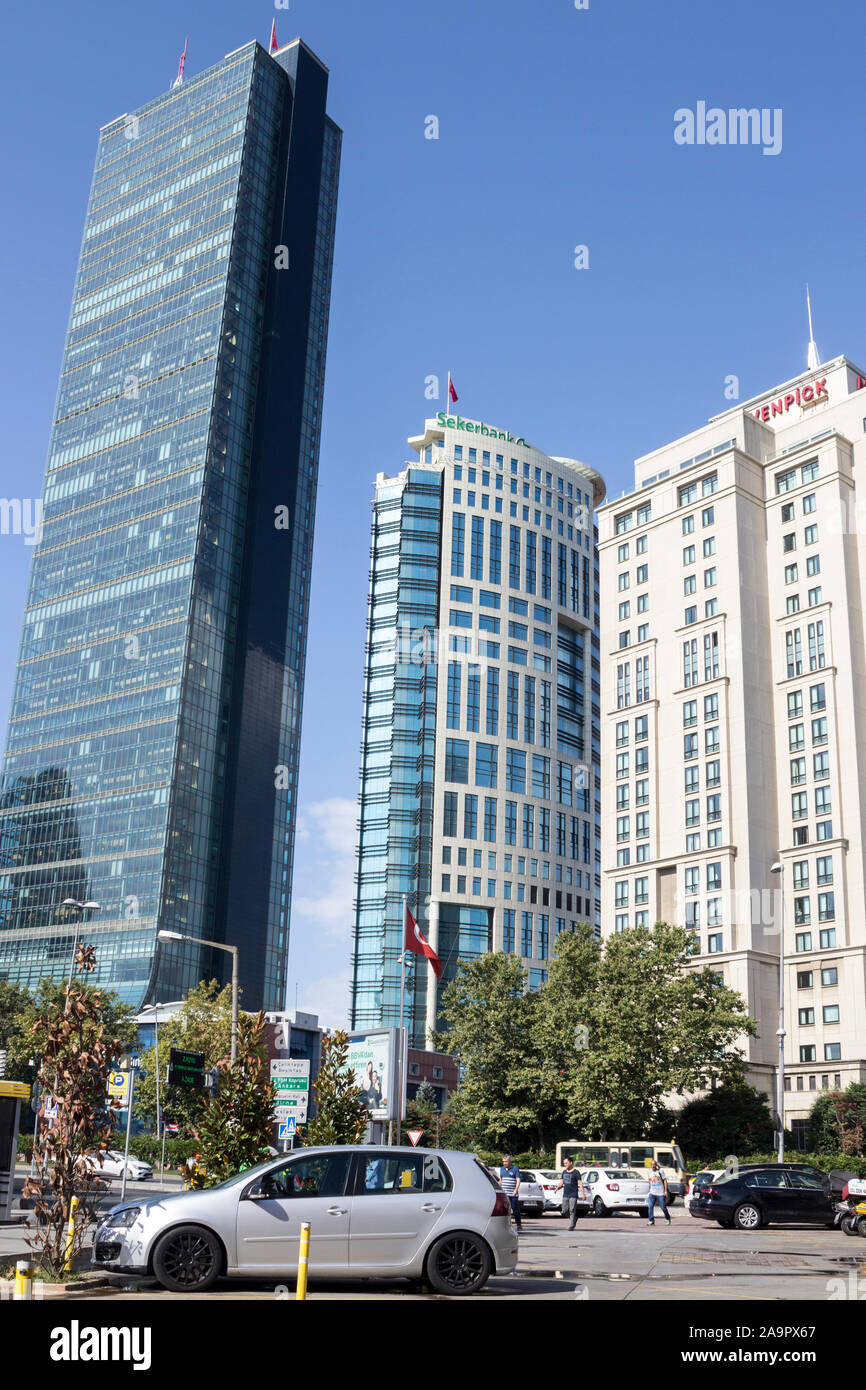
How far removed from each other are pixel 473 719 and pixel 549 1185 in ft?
292

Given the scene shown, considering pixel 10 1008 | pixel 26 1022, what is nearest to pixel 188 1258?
pixel 26 1022

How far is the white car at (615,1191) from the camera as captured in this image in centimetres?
4331

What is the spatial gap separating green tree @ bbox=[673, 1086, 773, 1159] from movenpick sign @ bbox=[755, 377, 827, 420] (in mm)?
55210

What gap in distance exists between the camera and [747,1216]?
33438mm

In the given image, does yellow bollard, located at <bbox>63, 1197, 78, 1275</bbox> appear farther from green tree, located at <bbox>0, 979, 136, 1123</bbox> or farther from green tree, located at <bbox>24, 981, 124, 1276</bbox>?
green tree, located at <bbox>0, 979, 136, 1123</bbox>

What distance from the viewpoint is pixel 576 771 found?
146 meters

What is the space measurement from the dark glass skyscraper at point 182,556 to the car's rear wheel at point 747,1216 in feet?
359

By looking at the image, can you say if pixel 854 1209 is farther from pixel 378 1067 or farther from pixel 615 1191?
pixel 378 1067

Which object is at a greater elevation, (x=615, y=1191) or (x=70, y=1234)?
(x=70, y=1234)
